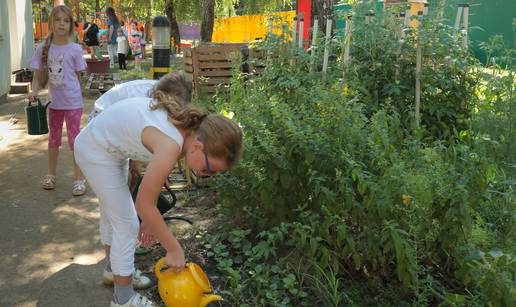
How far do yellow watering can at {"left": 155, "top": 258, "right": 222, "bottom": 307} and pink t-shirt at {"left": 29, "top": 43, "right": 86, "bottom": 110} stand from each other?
2.71 m

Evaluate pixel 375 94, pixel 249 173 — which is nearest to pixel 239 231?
pixel 249 173

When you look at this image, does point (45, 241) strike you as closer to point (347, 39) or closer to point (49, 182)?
point (49, 182)

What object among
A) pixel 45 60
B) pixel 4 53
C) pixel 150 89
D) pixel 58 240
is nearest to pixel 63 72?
pixel 45 60

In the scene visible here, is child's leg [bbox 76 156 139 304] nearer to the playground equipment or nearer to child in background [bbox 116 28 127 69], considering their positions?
the playground equipment

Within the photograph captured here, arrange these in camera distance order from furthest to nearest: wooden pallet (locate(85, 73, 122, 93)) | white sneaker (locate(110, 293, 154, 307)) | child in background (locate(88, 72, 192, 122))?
wooden pallet (locate(85, 73, 122, 93)) < child in background (locate(88, 72, 192, 122)) < white sneaker (locate(110, 293, 154, 307))

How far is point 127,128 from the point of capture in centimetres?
256

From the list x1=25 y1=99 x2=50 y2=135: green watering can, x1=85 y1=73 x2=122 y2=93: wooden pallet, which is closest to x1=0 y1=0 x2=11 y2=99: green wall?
x1=85 y1=73 x2=122 y2=93: wooden pallet

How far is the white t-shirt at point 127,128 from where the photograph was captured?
2.45 m

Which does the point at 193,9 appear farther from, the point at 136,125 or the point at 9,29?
the point at 136,125

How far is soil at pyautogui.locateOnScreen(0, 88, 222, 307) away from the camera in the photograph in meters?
3.15

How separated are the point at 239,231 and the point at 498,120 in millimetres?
2110

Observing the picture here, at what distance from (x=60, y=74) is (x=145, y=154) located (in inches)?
103

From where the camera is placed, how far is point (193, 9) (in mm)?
20625

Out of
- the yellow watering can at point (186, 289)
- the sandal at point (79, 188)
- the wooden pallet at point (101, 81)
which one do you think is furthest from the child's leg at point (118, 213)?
the wooden pallet at point (101, 81)
